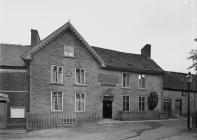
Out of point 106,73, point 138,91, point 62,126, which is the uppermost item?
point 106,73

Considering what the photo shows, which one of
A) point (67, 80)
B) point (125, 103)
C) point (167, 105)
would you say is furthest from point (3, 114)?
point (167, 105)

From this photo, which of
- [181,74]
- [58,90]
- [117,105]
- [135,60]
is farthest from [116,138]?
[181,74]

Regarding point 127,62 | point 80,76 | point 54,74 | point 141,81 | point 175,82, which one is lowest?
point 175,82

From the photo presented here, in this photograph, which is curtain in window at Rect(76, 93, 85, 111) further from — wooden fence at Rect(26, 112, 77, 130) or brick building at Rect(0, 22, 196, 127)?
wooden fence at Rect(26, 112, 77, 130)

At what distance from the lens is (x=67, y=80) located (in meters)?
27.7

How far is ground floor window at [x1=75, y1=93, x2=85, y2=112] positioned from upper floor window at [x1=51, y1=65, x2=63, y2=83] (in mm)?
2593

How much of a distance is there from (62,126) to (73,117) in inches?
74.7

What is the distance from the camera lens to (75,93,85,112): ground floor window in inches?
1109

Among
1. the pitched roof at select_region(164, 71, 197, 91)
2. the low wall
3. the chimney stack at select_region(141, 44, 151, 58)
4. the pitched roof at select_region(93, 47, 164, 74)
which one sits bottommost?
the low wall

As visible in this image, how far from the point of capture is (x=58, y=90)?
27.1 metres

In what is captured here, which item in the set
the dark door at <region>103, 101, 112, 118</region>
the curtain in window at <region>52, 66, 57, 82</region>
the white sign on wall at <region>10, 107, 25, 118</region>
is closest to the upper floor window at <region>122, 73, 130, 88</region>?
the dark door at <region>103, 101, 112, 118</region>

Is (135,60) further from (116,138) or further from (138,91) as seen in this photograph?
(116,138)

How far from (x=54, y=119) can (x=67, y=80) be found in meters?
4.30

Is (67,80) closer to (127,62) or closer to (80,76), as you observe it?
(80,76)
